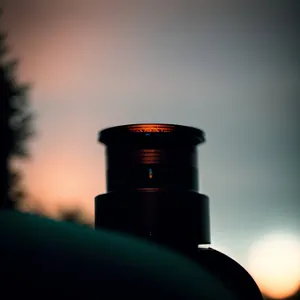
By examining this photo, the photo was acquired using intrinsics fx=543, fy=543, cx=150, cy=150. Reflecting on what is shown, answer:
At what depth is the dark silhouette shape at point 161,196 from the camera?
7.19 ft

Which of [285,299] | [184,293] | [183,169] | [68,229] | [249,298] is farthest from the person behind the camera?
[285,299]

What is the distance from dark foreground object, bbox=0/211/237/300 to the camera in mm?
1340

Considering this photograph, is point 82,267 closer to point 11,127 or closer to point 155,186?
point 155,186

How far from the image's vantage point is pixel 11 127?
4539mm

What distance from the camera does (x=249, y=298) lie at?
7.04ft

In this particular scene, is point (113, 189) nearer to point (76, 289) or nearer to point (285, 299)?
point (76, 289)

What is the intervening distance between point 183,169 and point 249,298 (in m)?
0.59

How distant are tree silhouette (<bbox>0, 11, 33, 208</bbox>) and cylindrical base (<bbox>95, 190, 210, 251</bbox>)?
212cm

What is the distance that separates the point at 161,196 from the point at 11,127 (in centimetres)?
265

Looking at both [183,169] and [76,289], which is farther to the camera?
[183,169]

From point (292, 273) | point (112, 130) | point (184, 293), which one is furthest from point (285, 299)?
point (184, 293)

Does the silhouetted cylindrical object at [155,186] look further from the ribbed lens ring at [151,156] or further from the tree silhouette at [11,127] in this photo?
the tree silhouette at [11,127]

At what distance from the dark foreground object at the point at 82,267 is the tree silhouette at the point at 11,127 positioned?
2.59m

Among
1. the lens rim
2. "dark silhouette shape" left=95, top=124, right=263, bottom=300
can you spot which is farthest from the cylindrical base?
the lens rim
